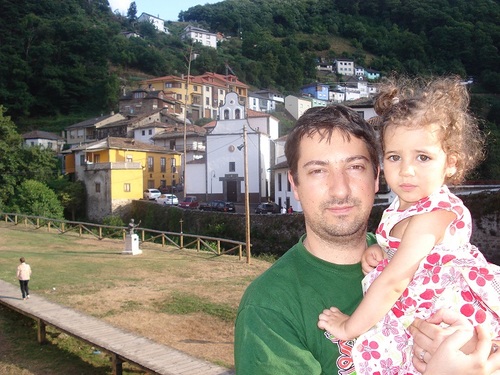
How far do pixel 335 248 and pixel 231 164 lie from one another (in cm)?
4128

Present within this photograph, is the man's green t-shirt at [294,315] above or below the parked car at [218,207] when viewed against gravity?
above

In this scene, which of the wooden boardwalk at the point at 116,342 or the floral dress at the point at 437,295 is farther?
the wooden boardwalk at the point at 116,342

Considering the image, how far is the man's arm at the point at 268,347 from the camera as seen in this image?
1.91 meters

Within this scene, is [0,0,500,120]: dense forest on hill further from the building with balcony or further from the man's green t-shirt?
the man's green t-shirt

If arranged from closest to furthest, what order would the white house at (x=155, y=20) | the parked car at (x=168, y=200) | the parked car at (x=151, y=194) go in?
the parked car at (x=168, y=200), the parked car at (x=151, y=194), the white house at (x=155, y=20)

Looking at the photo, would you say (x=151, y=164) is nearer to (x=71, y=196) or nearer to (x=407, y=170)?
(x=71, y=196)

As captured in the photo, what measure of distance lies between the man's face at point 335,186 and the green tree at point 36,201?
128 ft

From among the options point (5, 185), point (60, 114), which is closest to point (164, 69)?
point (60, 114)

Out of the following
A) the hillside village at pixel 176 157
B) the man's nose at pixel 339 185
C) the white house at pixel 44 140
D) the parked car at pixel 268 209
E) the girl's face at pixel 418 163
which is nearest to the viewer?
the girl's face at pixel 418 163

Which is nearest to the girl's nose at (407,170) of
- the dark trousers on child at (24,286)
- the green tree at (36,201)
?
the dark trousers on child at (24,286)

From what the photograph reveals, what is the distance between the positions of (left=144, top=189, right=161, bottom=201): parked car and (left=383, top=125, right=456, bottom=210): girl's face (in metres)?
41.8

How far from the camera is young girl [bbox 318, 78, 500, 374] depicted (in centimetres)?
209

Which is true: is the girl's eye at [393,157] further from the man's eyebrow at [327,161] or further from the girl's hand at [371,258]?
the girl's hand at [371,258]

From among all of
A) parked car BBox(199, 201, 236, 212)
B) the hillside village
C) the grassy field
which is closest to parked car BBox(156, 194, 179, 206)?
the hillside village
